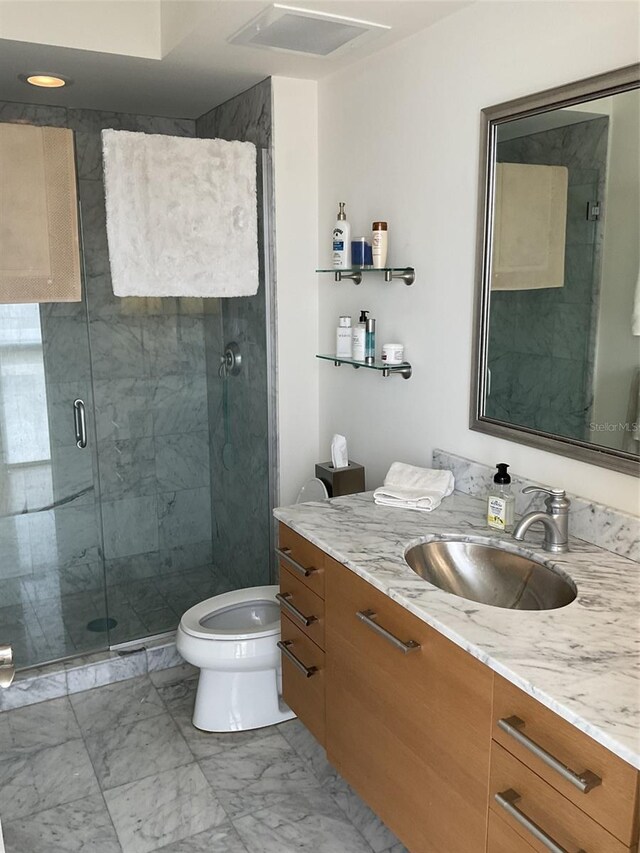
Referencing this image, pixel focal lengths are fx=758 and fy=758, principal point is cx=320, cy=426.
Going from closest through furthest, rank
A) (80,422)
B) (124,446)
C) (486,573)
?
1. (486,573)
2. (80,422)
3. (124,446)

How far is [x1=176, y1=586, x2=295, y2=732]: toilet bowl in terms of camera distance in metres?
2.48

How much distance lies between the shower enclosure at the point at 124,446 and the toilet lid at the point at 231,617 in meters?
0.48

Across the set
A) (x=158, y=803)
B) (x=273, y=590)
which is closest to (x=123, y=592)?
(x=273, y=590)

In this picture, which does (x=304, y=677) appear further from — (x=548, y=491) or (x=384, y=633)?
(x=548, y=491)

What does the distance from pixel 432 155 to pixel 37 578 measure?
2.26m

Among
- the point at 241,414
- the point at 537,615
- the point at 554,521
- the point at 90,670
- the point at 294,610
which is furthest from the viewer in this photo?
the point at 241,414

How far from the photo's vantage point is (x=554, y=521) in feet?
5.81

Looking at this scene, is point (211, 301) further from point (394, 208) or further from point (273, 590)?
point (273, 590)

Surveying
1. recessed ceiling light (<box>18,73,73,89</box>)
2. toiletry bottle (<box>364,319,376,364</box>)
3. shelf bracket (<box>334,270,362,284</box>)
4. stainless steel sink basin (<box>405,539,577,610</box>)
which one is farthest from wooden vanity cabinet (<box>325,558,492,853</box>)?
recessed ceiling light (<box>18,73,73,89</box>)

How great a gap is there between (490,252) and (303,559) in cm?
100

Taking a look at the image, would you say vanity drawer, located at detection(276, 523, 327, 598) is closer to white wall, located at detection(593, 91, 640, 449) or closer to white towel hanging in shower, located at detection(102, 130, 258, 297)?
white wall, located at detection(593, 91, 640, 449)

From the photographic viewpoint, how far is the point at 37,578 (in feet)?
10.3

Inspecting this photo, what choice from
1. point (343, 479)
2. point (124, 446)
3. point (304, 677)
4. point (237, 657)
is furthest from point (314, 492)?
point (124, 446)

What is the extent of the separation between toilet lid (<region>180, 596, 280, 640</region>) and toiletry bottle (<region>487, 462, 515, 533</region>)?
919mm
